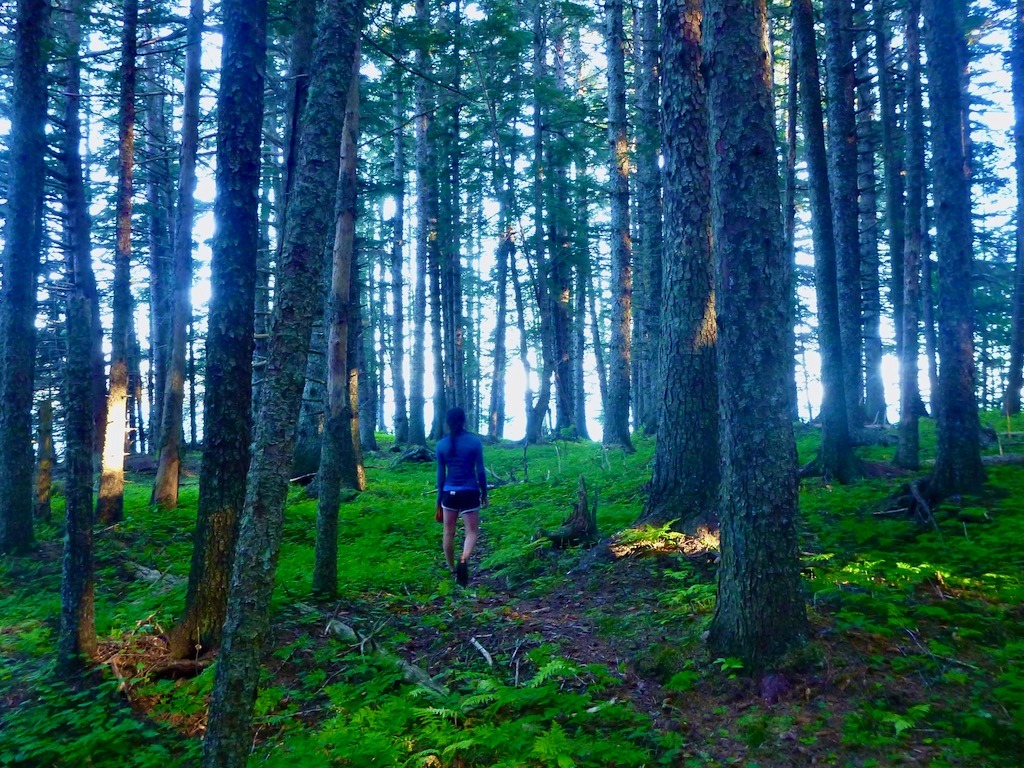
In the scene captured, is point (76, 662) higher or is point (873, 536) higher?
point (873, 536)

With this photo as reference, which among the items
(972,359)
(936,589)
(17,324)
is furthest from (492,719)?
(17,324)

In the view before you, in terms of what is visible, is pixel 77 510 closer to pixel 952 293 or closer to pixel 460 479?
pixel 460 479

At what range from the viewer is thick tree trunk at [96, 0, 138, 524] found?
11055mm

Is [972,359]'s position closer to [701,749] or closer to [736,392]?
[736,392]

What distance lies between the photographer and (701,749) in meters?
4.04

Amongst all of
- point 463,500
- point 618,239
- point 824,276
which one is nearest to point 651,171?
point 618,239

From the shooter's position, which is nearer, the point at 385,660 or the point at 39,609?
the point at 385,660

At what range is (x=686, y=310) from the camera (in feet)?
26.0

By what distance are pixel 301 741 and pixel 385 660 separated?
125 centimetres

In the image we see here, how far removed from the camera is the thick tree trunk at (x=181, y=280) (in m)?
11.7

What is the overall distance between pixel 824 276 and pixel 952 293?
7.87ft

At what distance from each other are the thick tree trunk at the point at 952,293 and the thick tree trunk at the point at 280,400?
7418mm

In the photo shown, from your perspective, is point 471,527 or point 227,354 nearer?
A: point 227,354

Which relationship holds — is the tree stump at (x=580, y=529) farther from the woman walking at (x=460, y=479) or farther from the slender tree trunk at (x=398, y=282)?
the slender tree trunk at (x=398, y=282)
